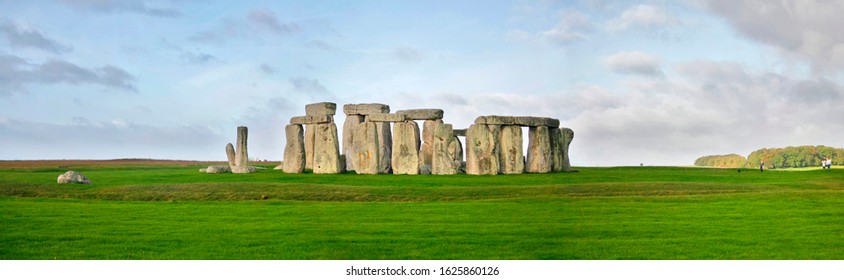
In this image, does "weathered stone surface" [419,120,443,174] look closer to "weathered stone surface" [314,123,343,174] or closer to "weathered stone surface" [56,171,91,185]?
"weathered stone surface" [314,123,343,174]

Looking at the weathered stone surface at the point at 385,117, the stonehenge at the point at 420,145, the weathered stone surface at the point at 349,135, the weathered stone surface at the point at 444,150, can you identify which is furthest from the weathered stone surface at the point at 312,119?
the weathered stone surface at the point at 444,150

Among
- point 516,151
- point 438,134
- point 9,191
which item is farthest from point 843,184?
point 9,191

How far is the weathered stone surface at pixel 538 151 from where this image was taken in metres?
40.5

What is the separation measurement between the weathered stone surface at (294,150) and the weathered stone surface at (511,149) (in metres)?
10.3

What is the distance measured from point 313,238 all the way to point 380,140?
24050 mm

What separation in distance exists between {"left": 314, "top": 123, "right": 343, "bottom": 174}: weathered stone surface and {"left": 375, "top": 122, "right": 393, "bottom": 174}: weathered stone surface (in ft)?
6.90

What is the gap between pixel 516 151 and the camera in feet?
130

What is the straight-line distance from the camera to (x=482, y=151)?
38781mm

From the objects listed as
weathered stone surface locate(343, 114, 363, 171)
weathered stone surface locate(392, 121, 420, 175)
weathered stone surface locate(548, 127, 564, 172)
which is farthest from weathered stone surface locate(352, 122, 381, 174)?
weathered stone surface locate(548, 127, 564, 172)

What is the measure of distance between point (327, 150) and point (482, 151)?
7824 millimetres

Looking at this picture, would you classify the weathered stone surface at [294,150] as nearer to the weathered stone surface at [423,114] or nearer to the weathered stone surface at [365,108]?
the weathered stone surface at [365,108]

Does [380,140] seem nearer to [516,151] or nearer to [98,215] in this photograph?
[516,151]

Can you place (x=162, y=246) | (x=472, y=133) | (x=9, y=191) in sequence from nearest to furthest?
(x=162, y=246) < (x=9, y=191) < (x=472, y=133)

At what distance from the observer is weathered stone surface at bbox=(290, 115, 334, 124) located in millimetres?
39688
